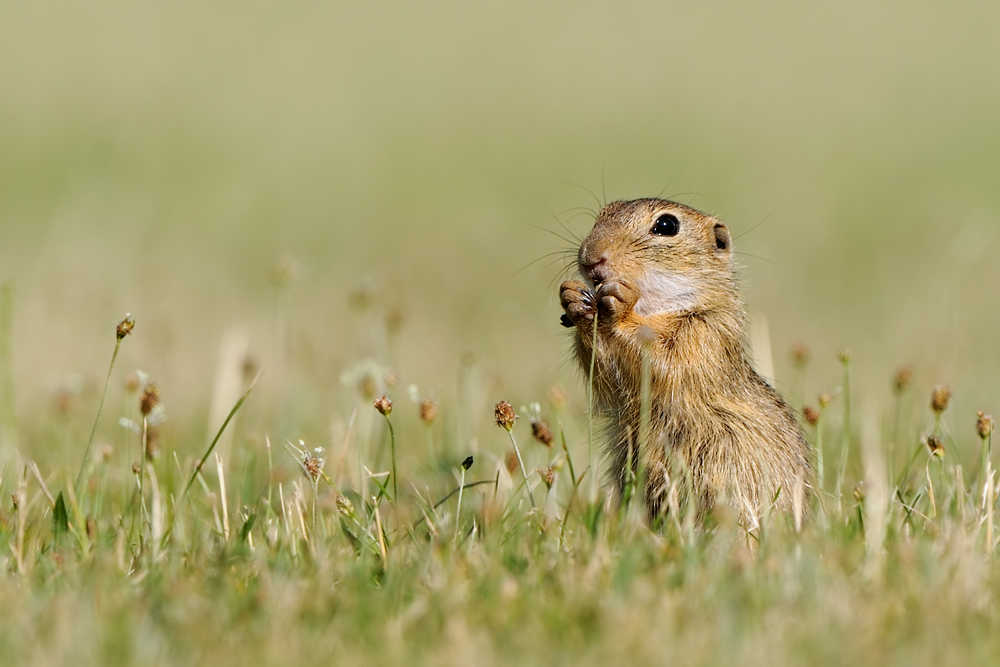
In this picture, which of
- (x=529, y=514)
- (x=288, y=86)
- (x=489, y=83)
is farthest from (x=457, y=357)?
(x=489, y=83)

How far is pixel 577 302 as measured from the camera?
487cm

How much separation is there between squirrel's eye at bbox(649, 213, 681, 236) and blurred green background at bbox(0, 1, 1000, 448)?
30 centimetres

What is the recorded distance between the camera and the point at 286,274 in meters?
6.30

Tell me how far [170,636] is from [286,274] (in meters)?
3.48

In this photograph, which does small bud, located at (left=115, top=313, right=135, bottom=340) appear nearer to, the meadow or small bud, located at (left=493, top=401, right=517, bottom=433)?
the meadow

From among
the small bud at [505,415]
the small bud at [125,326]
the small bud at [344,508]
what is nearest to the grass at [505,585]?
the small bud at [344,508]

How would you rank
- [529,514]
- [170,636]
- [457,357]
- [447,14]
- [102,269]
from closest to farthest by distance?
1. [170,636]
2. [529,514]
3. [457,357]
4. [102,269]
5. [447,14]

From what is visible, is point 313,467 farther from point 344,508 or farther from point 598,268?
point 598,268

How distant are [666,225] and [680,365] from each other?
781mm

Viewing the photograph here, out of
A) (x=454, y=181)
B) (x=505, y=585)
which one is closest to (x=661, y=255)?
(x=505, y=585)

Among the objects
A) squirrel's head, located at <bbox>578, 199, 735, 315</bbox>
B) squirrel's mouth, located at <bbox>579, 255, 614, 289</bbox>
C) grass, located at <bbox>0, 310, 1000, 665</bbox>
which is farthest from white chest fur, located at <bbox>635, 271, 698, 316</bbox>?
grass, located at <bbox>0, 310, 1000, 665</bbox>

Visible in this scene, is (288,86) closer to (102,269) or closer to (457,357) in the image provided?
(102,269)

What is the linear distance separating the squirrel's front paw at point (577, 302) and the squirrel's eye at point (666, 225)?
0.57 m

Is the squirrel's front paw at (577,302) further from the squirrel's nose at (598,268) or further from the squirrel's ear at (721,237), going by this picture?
the squirrel's ear at (721,237)
